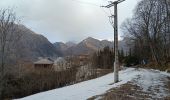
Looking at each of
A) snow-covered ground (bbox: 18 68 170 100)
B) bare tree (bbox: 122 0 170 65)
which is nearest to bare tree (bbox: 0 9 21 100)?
snow-covered ground (bbox: 18 68 170 100)

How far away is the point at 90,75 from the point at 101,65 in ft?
47.1

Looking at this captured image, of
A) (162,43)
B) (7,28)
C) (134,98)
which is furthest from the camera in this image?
(162,43)

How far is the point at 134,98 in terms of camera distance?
16.1 metres

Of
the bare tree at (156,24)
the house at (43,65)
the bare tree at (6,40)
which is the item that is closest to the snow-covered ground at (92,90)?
the bare tree at (6,40)

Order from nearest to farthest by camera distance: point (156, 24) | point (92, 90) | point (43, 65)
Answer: point (92, 90) < point (156, 24) < point (43, 65)

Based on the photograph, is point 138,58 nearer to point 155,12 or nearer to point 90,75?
point 155,12

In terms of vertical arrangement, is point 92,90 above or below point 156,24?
below

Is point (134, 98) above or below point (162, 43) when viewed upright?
below

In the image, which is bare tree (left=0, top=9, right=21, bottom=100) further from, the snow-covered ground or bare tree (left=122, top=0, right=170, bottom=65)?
bare tree (left=122, top=0, right=170, bottom=65)

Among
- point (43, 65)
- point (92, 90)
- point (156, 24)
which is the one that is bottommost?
point (92, 90)

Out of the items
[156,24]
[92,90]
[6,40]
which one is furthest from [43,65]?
[92,90]

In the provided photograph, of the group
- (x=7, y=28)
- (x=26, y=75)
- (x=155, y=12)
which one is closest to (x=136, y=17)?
(x=155, y=12)

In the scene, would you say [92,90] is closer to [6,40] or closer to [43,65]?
[6,40]

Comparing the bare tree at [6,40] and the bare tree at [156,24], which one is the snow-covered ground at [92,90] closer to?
the bare tree at [6,40]
